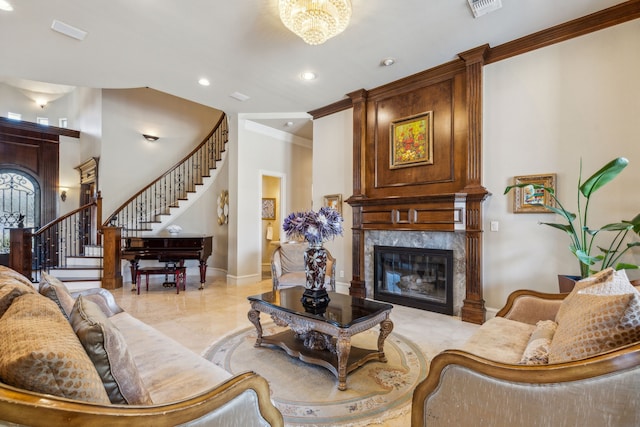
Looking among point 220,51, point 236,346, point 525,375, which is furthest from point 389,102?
point 525,375

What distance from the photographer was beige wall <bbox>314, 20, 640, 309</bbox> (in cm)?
288

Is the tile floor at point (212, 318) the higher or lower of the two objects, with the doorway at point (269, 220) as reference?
lower

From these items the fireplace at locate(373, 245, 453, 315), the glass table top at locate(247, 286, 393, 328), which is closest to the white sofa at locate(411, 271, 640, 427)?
the glass table top at locate(247, 286, 393, 328)

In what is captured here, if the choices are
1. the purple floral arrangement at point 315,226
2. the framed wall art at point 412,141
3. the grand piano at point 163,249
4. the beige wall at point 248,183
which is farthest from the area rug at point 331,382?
the beige wall at point 248,183

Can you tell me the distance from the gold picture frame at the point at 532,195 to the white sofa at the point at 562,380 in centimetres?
207

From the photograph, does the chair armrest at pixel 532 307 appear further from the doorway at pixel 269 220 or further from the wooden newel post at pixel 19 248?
the wooden newel post at pixel 19 248

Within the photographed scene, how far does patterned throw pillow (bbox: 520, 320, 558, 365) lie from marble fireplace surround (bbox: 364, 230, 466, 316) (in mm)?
1914

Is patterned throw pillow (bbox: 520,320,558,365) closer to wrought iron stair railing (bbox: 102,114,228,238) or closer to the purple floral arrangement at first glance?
the purple floral arrangement

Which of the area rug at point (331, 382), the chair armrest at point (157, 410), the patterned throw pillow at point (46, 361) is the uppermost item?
the patterned throw pillow at point (46, 361)

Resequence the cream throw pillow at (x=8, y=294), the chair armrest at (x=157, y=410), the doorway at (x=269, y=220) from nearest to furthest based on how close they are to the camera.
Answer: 1. the chair armrest at (x=157, y=410)
2. the cream throw pillow at (x=8, y=294)
3. the doorway at (x=269, y=220)

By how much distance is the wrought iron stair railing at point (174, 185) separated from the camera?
6.69 m

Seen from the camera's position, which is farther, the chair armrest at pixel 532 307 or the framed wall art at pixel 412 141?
the framed wall art at pixel 412 141

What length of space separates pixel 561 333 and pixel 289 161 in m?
5.85

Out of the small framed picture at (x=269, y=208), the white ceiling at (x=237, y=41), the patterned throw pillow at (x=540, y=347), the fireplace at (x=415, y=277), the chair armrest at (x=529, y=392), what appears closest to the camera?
the chair armrest at (x=529, y=392)
